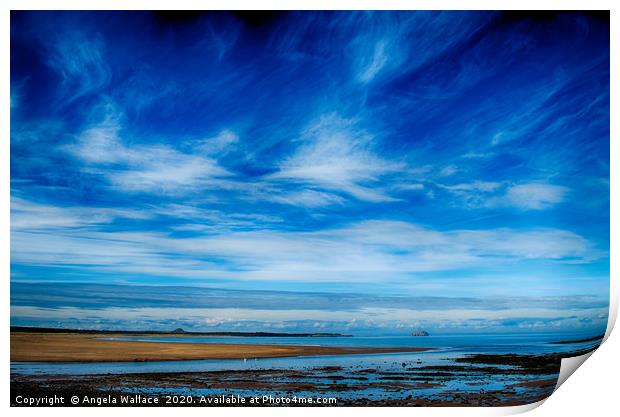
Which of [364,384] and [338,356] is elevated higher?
[338,356]

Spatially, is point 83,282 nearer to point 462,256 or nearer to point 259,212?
point 259,212

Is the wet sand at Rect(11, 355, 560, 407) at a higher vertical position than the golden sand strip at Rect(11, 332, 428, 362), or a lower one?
lower

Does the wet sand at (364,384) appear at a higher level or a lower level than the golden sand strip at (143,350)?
lower

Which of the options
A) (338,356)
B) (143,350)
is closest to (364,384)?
(338,356)

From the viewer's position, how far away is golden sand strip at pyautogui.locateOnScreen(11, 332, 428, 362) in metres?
4.71

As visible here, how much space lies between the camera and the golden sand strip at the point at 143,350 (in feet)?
15.5

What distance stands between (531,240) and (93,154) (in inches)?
120

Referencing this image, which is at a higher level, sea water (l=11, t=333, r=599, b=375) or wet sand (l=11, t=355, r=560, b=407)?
sea water (l=11, t=333, r=599, b=375)

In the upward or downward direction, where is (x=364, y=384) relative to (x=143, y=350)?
downward

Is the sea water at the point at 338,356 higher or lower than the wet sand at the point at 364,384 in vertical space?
higher

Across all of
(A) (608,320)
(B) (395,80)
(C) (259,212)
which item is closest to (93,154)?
(C) (259,212)

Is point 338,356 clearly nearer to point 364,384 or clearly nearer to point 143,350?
point 364,384

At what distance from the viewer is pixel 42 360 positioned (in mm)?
4695

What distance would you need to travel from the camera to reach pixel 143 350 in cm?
475
